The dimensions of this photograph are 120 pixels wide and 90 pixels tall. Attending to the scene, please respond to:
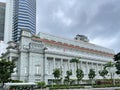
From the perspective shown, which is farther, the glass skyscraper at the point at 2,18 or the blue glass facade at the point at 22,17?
the glass skyscraper at the point at 2,18

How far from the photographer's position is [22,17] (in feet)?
525

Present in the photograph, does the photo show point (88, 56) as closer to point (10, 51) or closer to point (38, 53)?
point (38, 53)

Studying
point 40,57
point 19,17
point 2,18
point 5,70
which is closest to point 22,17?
point 19,17

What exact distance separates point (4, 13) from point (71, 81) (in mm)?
105084

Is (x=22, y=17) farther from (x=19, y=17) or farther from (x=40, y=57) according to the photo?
(x=40, y=57)

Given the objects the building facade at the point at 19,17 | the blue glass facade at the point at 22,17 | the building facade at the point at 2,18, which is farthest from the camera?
the building facade at the point at 2,18

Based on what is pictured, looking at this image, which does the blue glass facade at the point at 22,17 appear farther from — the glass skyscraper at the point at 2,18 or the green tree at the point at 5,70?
the green tree at the point at 5,70

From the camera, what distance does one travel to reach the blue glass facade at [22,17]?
6230 inches

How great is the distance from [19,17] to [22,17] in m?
2.49

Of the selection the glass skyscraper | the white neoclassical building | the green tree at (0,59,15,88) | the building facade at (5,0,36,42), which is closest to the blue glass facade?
the building facade at (5,0,36,42)

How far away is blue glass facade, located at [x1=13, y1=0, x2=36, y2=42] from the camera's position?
519 feet

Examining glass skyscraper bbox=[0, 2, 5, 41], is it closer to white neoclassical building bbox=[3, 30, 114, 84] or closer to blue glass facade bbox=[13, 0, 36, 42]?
blue glass facade bbox=[13, 0, 36, 42]

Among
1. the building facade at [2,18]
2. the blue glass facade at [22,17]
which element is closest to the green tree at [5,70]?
the blue glass facade at [22,17]

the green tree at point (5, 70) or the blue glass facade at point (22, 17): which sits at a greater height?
the blue glass facade at point (22, 17)
